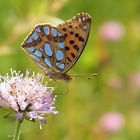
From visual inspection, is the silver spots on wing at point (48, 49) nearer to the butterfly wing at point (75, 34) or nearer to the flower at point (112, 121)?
the butterfly wing at point (75, 34)

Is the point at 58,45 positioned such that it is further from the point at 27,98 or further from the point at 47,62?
the point at 27,98

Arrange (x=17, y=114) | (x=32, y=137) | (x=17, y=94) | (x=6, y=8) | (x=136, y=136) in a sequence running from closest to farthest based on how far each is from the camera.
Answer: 1. (x=17, y=114)
2. (x=17, y=94)
3. (x=32, y=137)
4. (x=6, y=8)
5. (x=136, y=136)

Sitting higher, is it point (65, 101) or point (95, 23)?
point (95, 23)

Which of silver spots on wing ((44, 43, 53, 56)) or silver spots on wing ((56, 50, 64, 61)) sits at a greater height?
silver spots on wing ((44, 43, 53, 56))

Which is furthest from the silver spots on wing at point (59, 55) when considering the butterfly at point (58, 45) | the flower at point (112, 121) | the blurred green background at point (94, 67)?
the flower at point (112, 121)

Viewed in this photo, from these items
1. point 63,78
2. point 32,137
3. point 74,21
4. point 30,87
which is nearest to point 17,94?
point 30,87

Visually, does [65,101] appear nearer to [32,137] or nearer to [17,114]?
[32,137]

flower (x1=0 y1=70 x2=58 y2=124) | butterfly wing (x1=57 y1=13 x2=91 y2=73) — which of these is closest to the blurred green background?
butterfly wing (x1=57 y1=13 x2=91 y2=73)

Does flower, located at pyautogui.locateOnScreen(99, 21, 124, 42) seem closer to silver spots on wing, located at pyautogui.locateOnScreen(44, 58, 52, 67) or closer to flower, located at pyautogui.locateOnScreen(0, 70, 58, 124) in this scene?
silver spots on wing, located at pyautogui.locateOnScreen(44, 58, 52, 67)
